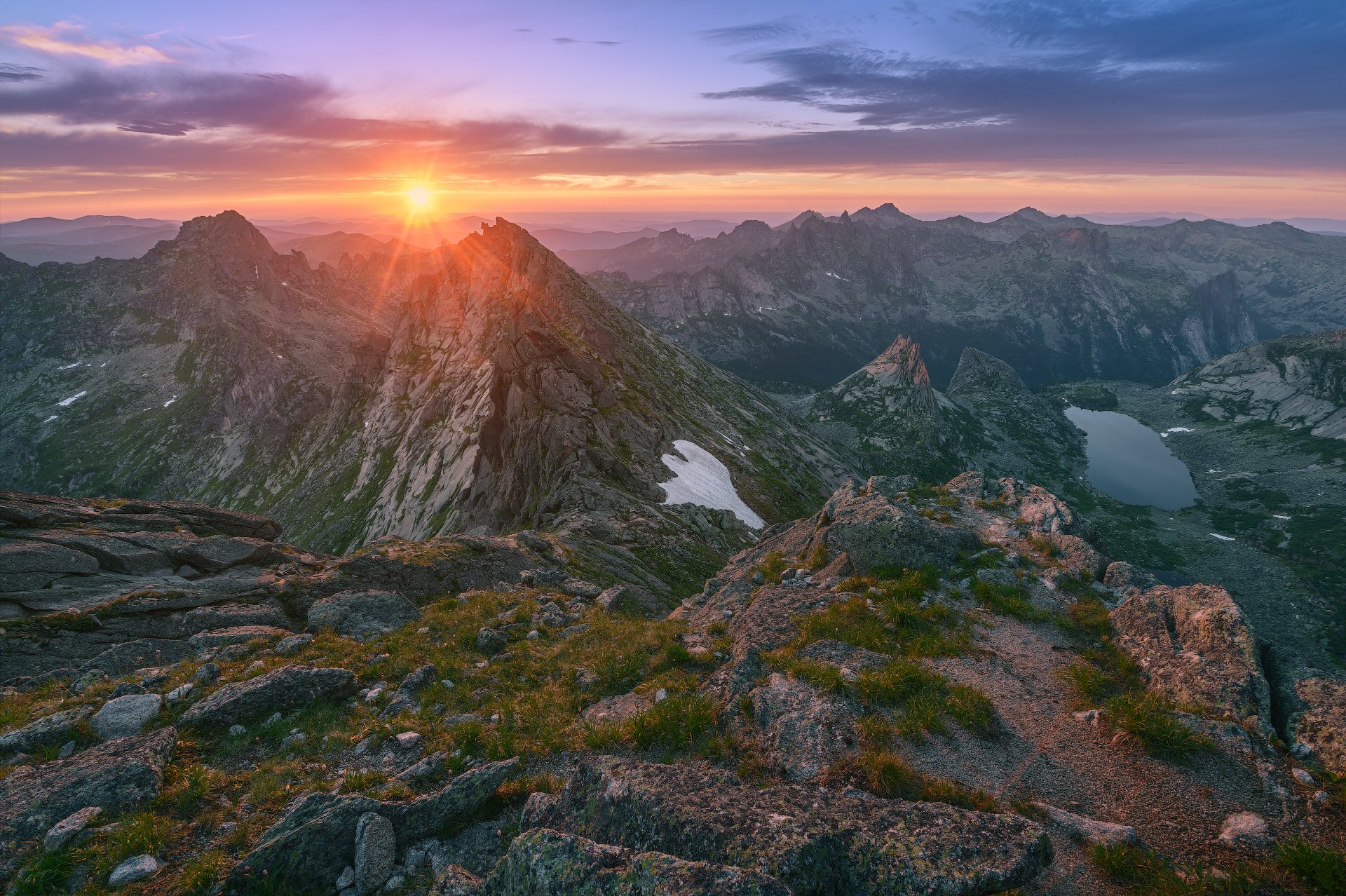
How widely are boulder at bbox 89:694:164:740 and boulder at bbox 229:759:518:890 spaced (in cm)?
768

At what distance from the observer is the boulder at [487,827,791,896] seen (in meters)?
7.77

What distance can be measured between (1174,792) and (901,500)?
20402mm

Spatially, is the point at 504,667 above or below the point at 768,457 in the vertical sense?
above

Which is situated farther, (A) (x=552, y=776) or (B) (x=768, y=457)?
(B) (x=768, y=457)

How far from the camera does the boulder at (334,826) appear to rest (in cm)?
988

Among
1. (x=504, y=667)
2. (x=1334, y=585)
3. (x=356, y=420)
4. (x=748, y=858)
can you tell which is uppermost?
(x=748, y=858)

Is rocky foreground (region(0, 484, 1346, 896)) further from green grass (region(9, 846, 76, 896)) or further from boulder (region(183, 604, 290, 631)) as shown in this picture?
boulder (region(183, 604, 290, 631))

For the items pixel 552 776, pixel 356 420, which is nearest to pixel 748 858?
pixel 552 776

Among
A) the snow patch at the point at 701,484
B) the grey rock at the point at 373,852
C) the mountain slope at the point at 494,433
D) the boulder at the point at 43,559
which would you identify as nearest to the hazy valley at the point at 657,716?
the grey rock at the point at 373,852

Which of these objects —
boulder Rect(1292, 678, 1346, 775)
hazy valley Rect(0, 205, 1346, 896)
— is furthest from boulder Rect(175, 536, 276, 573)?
boulder Rect(1292, 678, 1346, 775)

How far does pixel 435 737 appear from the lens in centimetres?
1476

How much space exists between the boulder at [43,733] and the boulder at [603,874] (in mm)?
13680

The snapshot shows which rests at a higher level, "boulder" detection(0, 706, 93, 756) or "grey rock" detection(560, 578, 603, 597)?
"boulder" detection(0, 706, 93, 756)

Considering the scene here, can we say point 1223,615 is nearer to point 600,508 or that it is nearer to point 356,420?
point 600,508
